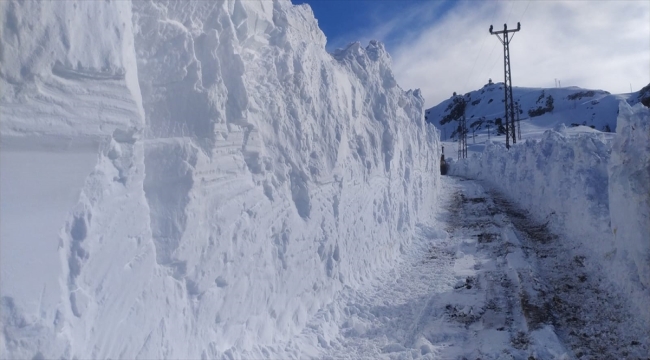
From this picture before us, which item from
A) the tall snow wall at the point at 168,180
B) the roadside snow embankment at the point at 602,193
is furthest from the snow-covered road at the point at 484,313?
Result: the tall snow wall at the point at 168,180

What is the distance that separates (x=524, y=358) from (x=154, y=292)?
486 cm

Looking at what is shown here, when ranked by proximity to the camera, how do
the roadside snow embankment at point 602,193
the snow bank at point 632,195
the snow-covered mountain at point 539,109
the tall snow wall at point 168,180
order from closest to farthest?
the tall snow wall at point 168,180
the snow bank at point 632,195
the roadside snow embankment at point 602,193
the snow-covered mountain at point 539,109

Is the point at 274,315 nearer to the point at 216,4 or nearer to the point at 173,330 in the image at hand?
the point at 173,330

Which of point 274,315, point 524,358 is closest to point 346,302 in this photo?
point 274,315

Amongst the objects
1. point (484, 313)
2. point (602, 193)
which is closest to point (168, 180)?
point (484, 313)

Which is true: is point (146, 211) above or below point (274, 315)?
above

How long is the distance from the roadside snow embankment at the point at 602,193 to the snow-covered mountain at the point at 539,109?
50338mm

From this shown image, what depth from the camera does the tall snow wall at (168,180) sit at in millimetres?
3479

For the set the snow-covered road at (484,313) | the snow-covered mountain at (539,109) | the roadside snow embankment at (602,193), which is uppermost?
the snow-covered mountain at (539,109)

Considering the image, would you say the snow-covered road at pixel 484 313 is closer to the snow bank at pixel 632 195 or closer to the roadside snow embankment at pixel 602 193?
the roadside snow embankment at pixel 602 193

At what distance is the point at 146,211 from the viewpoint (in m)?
4.64

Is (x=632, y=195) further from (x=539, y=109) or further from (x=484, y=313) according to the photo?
(x=539, y=109)

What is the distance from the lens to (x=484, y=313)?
8.05 metres

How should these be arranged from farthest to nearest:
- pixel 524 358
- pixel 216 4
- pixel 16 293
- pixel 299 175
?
pixel 299 175
pixel 524 358
pixel 216 4
pixel 16 293
